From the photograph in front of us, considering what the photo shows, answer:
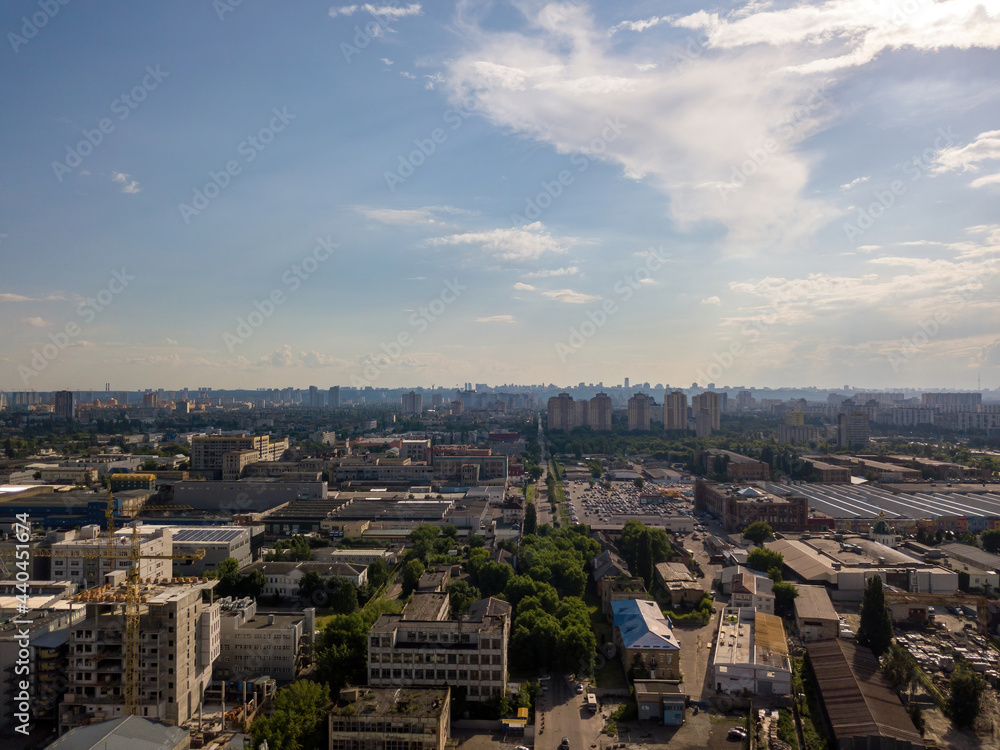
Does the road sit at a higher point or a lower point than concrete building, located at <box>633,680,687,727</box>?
lower

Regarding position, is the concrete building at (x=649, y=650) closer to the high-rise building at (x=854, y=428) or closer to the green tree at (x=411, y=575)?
the green tree at (x=411, y=575)

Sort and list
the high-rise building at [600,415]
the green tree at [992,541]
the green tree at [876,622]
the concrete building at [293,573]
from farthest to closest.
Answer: the high-rise building at [600,415], the green tree at [992,541], the concrete building at [293,573], the green tree at [876,622]

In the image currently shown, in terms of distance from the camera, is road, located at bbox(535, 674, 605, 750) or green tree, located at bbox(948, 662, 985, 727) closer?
road, located at bbox(535, 674, 605, 750)

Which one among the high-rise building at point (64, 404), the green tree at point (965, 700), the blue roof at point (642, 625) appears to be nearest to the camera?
the green tree at point (965, 700)

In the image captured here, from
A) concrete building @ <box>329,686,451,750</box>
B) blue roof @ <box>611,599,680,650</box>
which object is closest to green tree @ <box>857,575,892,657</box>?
blue roof @ <box>611,599,680,650</box>

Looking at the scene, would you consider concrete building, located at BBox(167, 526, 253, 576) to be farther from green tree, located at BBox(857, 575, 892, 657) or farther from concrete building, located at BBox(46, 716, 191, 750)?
green tree, located at BBox(857, 575, 892, 657)

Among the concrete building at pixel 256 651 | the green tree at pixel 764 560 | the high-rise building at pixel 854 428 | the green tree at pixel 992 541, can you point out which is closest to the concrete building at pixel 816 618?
the green tree at pixel 764 560
